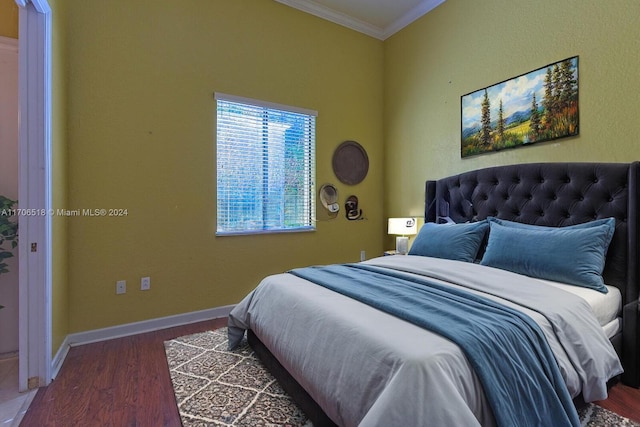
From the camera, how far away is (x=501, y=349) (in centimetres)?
114

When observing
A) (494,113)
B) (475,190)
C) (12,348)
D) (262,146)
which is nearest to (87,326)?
(12,348)

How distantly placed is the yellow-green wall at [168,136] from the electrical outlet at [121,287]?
0.13 feet

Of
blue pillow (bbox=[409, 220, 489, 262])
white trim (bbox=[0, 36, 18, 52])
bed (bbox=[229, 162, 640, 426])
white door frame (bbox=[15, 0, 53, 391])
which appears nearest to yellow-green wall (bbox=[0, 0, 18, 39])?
white trim (bbox=[0, 36, 18, 52])

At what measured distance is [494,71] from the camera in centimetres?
289

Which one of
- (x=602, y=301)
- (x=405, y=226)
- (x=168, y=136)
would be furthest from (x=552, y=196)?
(x=168, y=136)

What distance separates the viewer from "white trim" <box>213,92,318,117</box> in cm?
306

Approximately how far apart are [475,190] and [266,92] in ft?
7.54

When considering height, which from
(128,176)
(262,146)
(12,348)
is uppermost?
(262,146)

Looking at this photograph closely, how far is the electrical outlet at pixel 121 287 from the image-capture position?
2.63 meters

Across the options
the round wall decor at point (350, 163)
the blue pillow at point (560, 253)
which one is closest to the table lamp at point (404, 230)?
the round wall decor at point (350, 163)

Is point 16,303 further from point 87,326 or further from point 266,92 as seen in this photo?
point 266,92

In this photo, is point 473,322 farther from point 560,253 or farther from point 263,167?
point 263,167

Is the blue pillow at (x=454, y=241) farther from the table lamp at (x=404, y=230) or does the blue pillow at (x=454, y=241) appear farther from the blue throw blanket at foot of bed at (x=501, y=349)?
the blue throw blanket at foot of bed at (x=501, y=349)

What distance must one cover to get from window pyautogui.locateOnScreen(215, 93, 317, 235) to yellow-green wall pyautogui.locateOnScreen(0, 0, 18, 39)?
1409mm
